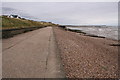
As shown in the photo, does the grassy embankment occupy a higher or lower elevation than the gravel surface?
→ higher

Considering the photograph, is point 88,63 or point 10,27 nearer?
point 88,63

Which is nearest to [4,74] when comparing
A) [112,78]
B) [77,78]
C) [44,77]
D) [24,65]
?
[24,65]

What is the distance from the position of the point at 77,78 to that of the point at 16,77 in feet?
6.97

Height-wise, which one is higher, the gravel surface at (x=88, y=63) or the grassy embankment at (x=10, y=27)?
the grassy embankment at (x=10, y=27)

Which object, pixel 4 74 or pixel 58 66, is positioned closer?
pixel 4 74

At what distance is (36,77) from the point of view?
138 inches

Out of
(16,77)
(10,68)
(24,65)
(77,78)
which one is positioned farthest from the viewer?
(24,65)

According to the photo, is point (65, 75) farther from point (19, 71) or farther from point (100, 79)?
point (19, 71)

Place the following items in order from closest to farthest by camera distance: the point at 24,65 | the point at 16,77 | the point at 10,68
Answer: the point at 16,77 < the point at 10,68 < the point at 24,65

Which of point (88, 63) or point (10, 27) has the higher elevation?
point (10, 27)

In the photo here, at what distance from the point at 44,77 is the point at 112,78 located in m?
2.78

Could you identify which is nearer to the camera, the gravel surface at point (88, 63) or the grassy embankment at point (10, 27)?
the gravel surface at point (88, 63)

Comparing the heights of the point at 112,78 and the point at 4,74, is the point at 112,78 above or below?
below

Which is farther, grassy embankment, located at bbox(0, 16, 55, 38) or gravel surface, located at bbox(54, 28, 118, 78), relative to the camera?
grassy embankment, located at bbox(0, 16, 55, 38)
